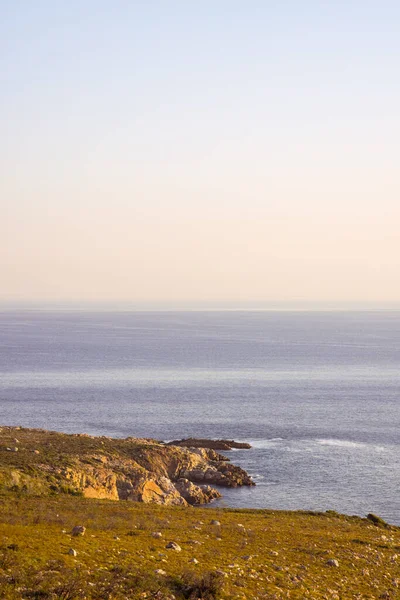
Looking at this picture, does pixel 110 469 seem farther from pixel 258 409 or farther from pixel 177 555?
pixel 258 409

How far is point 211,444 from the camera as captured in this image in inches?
2891

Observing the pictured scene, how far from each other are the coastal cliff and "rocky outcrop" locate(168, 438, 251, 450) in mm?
6538

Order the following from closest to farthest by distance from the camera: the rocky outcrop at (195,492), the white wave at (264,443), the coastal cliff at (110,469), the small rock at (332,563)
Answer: the small rock at (332,563) < the coastal cliff at (110,469) < the rocky outcrop at (195,492) < the white wave at (264,443)

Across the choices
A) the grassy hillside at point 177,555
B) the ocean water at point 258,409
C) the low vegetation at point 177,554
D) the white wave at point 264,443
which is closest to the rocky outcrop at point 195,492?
the ocean water at point 258,409

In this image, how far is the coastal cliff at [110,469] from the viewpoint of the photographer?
39750 millimetres

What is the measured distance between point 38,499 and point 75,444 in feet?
64.5

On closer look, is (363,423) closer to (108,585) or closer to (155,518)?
(155,518)

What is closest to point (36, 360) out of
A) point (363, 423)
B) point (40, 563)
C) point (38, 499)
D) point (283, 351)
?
point (283, 351)

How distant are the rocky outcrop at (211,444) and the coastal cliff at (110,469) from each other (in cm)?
654

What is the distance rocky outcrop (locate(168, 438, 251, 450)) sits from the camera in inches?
2854

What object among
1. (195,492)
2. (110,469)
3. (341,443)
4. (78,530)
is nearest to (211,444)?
(341,443)

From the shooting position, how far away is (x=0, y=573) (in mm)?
18172

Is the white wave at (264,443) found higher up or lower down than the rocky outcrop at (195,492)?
lower down

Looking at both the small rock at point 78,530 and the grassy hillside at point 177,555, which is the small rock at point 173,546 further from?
the small rock at point 78,530
